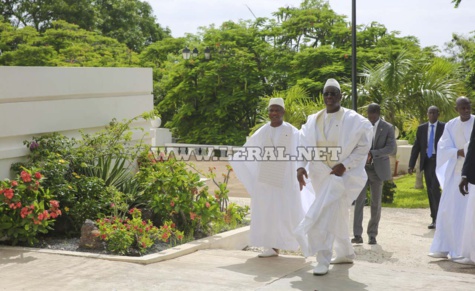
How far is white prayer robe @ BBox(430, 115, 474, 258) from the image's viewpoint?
10352 mm

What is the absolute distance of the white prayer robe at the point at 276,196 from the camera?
9539 mm

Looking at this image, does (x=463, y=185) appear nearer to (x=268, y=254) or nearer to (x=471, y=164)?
(x=471, y=164)

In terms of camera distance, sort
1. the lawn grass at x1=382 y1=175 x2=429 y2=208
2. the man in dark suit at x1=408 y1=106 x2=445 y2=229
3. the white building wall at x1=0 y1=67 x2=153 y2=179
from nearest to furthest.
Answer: the white building wall at x1=0 y1=67 x2=153 y2=179
the man in dark suit at x1=408 y1=106 x2=445 y2=229
the lawn grass at x1=382 y1=175 x2=429 y2=208

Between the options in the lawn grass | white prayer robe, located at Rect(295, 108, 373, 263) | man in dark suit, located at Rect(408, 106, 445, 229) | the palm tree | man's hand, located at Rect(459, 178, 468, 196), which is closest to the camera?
man's hand, located at Rect(459, 178, 468, 196)

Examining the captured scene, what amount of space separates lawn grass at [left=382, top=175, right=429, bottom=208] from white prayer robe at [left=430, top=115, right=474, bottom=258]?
6071 millimetres

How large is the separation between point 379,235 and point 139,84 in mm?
4671

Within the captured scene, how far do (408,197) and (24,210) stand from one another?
37.2 ft

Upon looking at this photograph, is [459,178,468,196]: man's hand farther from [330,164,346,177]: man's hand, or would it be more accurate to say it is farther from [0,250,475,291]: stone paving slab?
[330,164,346,177]: man's hand

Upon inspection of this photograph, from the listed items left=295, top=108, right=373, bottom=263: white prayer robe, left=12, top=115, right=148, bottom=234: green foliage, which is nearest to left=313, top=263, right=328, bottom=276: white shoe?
left=295, top=108, right=373, bottom=263: white prayer robe

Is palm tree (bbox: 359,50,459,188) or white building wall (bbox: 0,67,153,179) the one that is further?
palm tree (bbox: 359,50,459,188)

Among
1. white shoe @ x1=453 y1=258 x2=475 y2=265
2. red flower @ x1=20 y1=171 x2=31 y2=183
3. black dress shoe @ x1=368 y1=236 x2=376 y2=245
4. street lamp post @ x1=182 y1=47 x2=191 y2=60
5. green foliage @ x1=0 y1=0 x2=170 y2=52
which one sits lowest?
white shoe @ x1=453 y1=258 x2=475 y2=265

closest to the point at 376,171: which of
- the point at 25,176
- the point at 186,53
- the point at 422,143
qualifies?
the point at 422,143

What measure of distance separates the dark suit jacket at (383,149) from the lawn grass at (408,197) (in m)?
5.67

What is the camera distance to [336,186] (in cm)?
880
